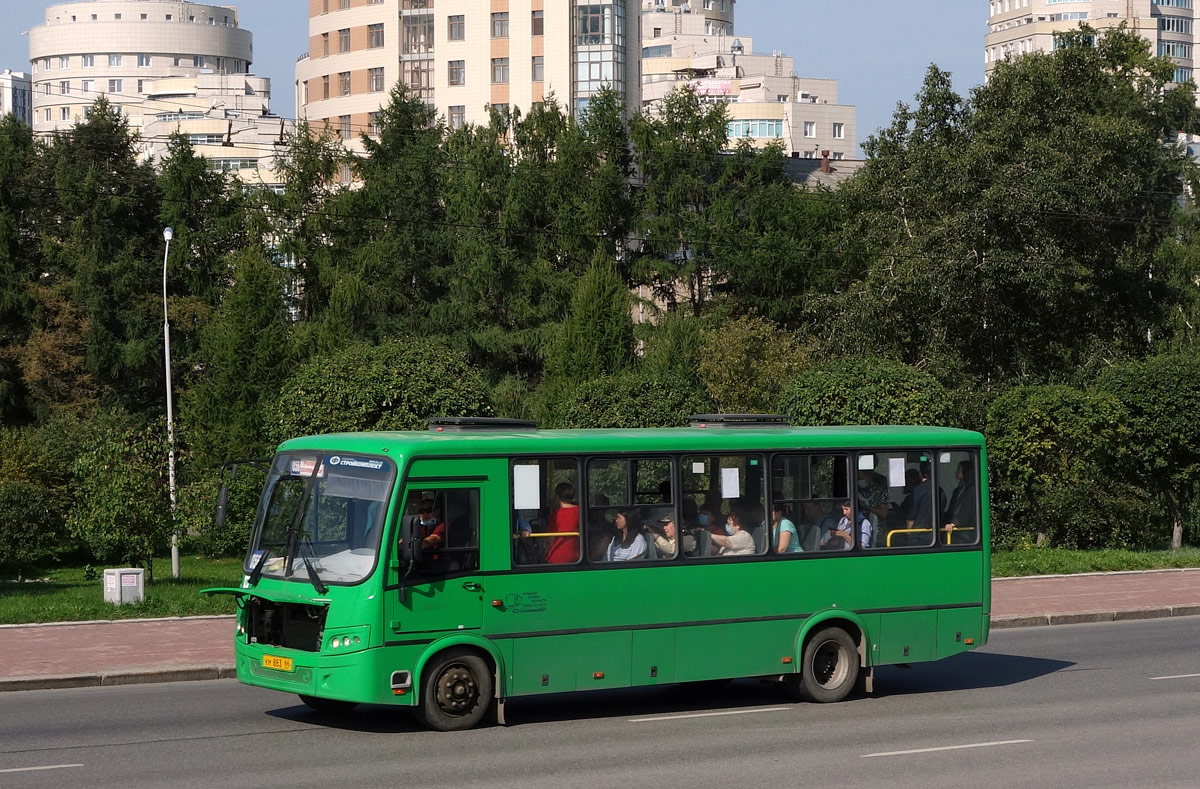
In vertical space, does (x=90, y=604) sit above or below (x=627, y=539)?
below

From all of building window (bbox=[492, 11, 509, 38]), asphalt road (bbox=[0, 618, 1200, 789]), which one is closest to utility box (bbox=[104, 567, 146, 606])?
asphalt road (bbox=[0, 618, 1200, 789])

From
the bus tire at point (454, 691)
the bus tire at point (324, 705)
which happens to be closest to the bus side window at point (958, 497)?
the bus tire at point (454, 691)

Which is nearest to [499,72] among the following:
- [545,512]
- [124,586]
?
[124,586]

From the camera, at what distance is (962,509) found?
1593cm

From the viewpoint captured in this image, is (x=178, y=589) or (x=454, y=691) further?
(x=178, y=589)

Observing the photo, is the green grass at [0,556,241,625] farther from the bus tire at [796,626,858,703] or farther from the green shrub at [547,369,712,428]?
the green shrub at [547,369,712,428]

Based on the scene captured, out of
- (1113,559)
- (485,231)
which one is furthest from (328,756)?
(485,231)

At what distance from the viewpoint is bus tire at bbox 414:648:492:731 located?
13094mm

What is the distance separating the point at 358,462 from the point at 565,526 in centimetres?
190

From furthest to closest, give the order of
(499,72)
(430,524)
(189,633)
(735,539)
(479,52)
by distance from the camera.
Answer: (499,72)
(479,52)
(189,633)
(735,539)
(430,524)

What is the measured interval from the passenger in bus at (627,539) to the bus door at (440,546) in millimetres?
1168

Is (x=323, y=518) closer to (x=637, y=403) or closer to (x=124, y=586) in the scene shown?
(x=124, y=586)

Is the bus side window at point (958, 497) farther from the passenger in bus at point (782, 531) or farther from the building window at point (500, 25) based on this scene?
the building window at point (500, 25)

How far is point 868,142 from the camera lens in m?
49.4
